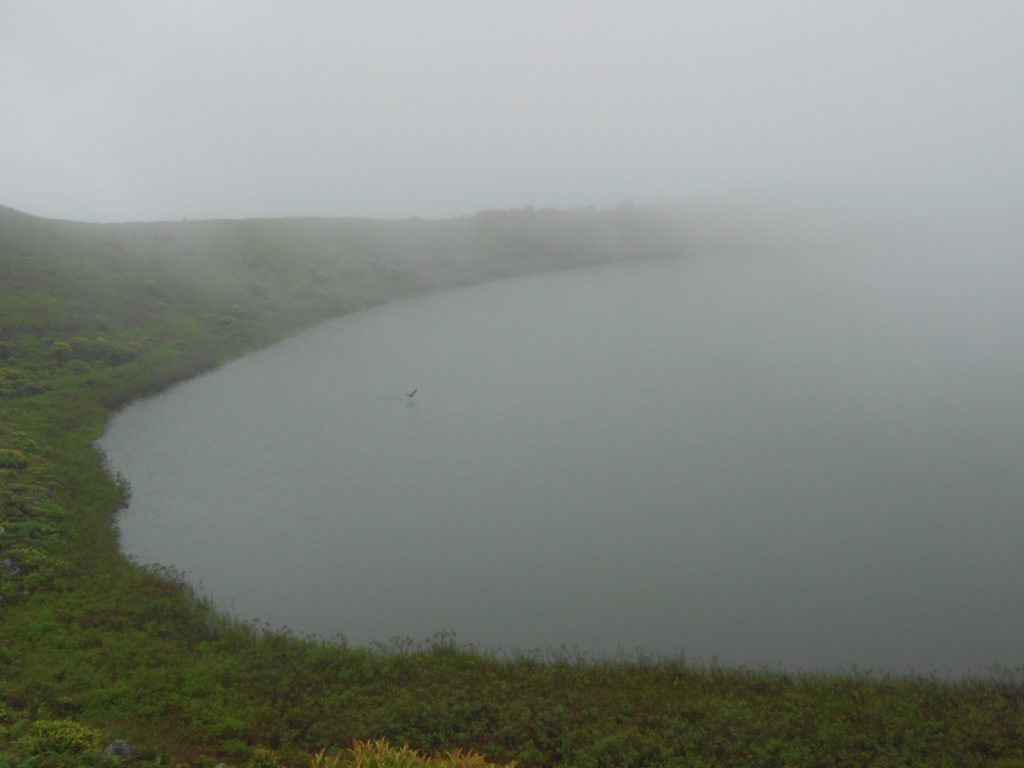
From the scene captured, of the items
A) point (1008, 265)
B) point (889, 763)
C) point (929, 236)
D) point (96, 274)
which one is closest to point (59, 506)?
point (889, 763)

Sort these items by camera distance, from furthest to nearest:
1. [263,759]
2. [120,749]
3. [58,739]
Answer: [263,759]
[120,749]
[58,739]

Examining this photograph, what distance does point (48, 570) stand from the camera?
61.8ft

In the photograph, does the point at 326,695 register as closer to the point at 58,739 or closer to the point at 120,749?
the point at 120,749

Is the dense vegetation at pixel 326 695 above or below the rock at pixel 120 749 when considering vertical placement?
below

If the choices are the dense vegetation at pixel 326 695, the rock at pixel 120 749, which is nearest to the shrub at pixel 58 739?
the dense vegetation at pixel 326 695

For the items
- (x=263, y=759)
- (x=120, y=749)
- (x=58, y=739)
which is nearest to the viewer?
(x=58, y=739)

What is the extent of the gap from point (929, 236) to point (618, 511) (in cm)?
8581

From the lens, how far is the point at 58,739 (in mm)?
11383

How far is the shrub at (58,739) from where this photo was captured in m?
10.9

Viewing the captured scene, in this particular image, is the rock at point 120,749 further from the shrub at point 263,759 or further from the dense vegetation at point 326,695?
the shrub at point 263,759

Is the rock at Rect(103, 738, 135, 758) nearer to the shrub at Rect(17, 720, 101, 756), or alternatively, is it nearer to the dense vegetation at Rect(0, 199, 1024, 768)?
the dense vegetation at Rect(0, 199, 1024, 768)

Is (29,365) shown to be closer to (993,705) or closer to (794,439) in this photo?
(794,439)

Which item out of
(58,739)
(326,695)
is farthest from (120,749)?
(326,695)

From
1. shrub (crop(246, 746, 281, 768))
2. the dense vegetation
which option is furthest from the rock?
shrub (crop(246, 746, 281, 768))
